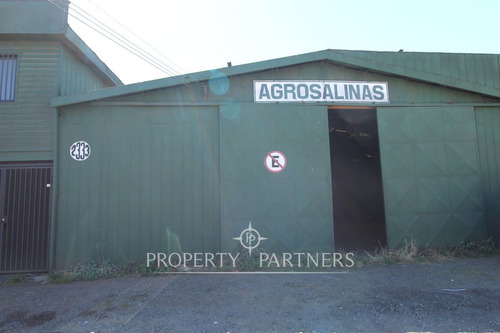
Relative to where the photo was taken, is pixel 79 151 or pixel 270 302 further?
pixel 79 151

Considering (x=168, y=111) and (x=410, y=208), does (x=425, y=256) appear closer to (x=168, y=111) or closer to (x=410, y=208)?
(x=410, y=208)

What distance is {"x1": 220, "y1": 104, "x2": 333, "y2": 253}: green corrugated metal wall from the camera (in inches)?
265

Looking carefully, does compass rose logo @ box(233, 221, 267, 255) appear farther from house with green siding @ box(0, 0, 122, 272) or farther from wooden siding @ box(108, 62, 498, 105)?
house with green siding @ box(0, 0, 122, 272)

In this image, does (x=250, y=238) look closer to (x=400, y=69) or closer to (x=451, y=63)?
(x=400, y=69)

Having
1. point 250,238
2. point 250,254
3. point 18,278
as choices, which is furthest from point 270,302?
point 18,278

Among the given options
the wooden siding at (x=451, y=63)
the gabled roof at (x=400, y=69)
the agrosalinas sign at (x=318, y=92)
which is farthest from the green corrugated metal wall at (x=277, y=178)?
the wooden siding at (x=451, y=63)

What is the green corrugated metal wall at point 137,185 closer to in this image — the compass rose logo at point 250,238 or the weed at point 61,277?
the weed at point 61,277

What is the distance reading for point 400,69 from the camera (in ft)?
23.8

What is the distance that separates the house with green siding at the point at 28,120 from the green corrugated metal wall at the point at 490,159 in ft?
35.2

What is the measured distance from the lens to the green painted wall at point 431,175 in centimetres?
714

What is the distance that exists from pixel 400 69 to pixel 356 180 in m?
8.22

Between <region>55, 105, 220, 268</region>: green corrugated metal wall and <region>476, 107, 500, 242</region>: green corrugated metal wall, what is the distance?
6.99 m

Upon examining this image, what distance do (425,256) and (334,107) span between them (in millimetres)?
4258

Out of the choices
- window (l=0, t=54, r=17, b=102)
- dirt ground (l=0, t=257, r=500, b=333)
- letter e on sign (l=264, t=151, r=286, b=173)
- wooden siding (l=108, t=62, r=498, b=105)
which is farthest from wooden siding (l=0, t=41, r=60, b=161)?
letter e on sign (l=264, t=151, r=286, b=173)
